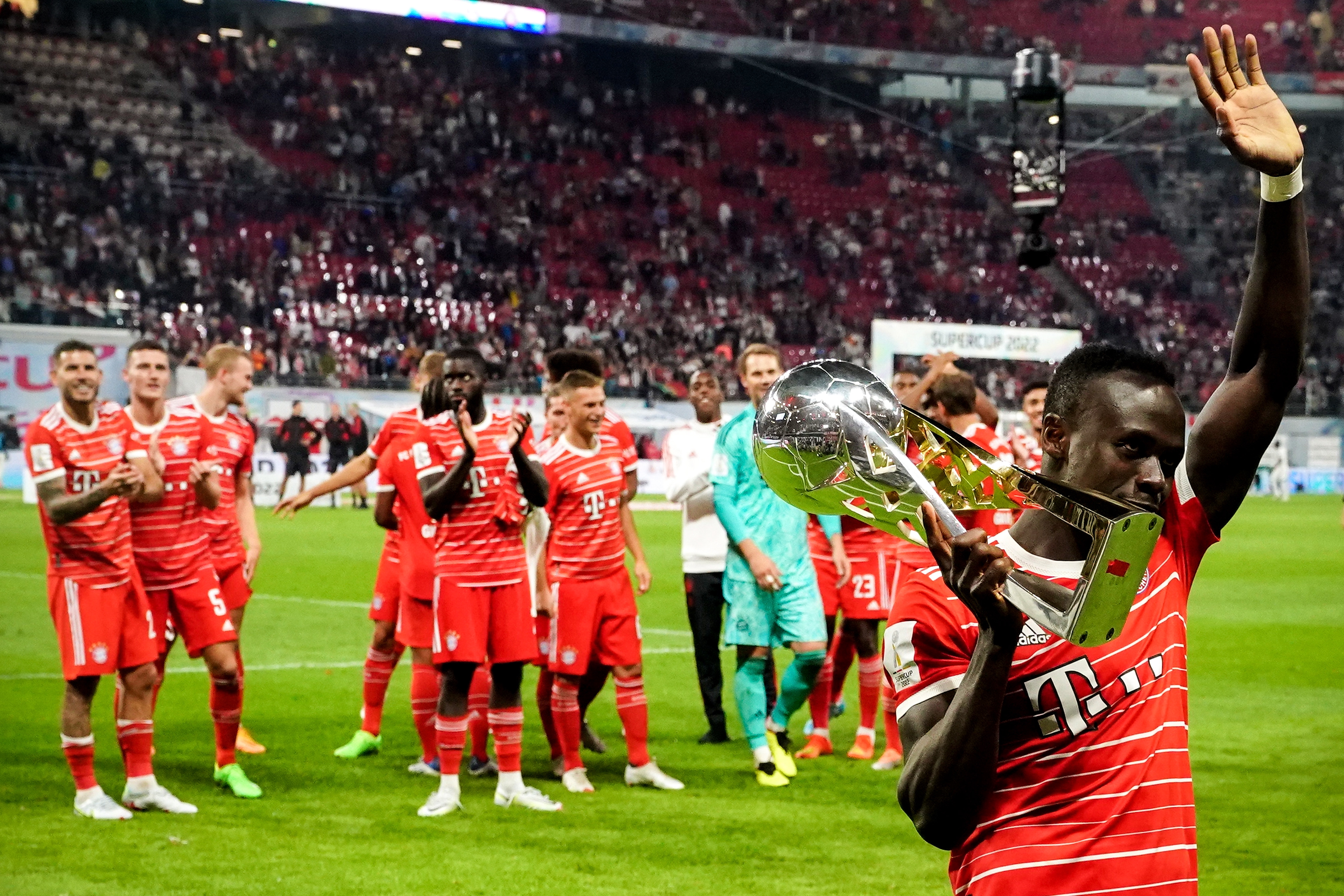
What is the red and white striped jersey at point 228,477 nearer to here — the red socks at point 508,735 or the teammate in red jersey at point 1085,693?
the red socks at point 508,735

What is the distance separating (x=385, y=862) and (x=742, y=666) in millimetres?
2313

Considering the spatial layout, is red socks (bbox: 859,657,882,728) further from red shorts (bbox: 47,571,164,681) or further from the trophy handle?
the trophy handle

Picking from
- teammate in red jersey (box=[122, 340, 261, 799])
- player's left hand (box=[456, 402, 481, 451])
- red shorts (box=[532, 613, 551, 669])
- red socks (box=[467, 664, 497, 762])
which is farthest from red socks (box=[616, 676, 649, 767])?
teammate in red jersey (box=[122, 340, 261, 799])

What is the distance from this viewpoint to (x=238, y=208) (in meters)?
33.2

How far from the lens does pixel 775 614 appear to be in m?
7.66

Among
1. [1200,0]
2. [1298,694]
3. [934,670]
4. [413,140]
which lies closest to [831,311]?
[413,140]

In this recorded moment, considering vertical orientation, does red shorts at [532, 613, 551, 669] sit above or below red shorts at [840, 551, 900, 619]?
below

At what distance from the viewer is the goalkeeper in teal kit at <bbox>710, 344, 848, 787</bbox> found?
296 inches

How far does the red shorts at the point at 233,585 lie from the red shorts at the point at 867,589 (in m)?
3.34

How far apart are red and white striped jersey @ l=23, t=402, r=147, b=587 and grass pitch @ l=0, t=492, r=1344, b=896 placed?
113cm

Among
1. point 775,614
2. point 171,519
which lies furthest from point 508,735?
point 171,519

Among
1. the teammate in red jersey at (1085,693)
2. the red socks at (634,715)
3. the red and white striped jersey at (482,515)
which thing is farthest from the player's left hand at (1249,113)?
the red socks at (634,715)

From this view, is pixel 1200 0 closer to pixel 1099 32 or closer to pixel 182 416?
pixel 1099 32

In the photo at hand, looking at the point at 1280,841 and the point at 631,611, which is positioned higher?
the point at 631,611
